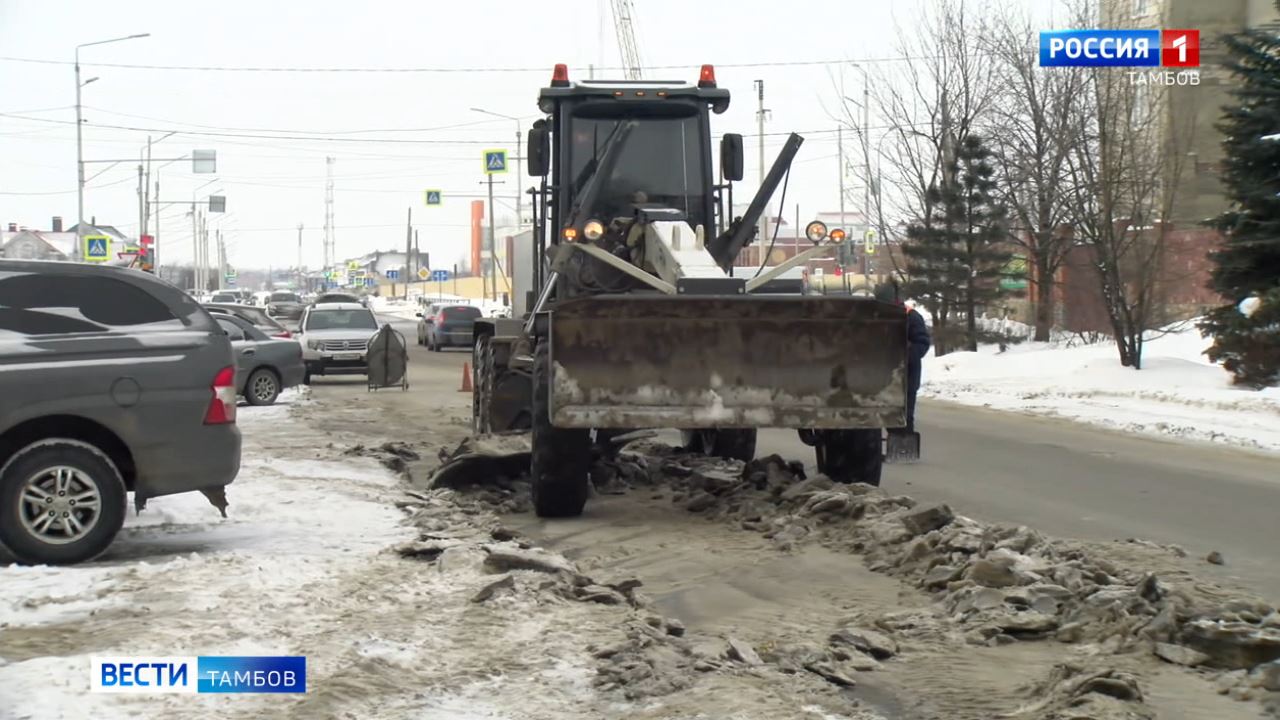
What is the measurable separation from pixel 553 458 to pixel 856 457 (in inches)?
102

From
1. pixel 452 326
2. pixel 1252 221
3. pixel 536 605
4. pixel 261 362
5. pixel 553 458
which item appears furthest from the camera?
pixel 452 326

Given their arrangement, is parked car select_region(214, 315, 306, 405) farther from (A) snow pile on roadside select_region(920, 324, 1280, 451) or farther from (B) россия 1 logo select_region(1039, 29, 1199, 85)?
(B) россия 1 logo select_region(1039, 29, 1199, 85)

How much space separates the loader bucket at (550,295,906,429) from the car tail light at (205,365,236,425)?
89.5 inches

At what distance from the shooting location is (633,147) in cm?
1298

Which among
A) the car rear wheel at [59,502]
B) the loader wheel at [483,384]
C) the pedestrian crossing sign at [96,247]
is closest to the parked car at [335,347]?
the loader wheel at [483,384]

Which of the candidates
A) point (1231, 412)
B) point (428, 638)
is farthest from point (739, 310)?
point (1231, 412)

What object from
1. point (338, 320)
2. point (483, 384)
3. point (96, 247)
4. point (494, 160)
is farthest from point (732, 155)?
point (494, 160)

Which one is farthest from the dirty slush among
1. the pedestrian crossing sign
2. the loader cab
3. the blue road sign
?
the blue road sign

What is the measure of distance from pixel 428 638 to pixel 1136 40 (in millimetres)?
26777

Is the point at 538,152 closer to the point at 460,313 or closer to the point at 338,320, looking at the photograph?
the point at 338,320

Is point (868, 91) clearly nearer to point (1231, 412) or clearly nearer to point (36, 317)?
point (1231, 412)

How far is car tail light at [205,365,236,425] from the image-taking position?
9531mm

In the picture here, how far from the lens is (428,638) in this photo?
706 centimetres

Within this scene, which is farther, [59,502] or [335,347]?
[335,347]
